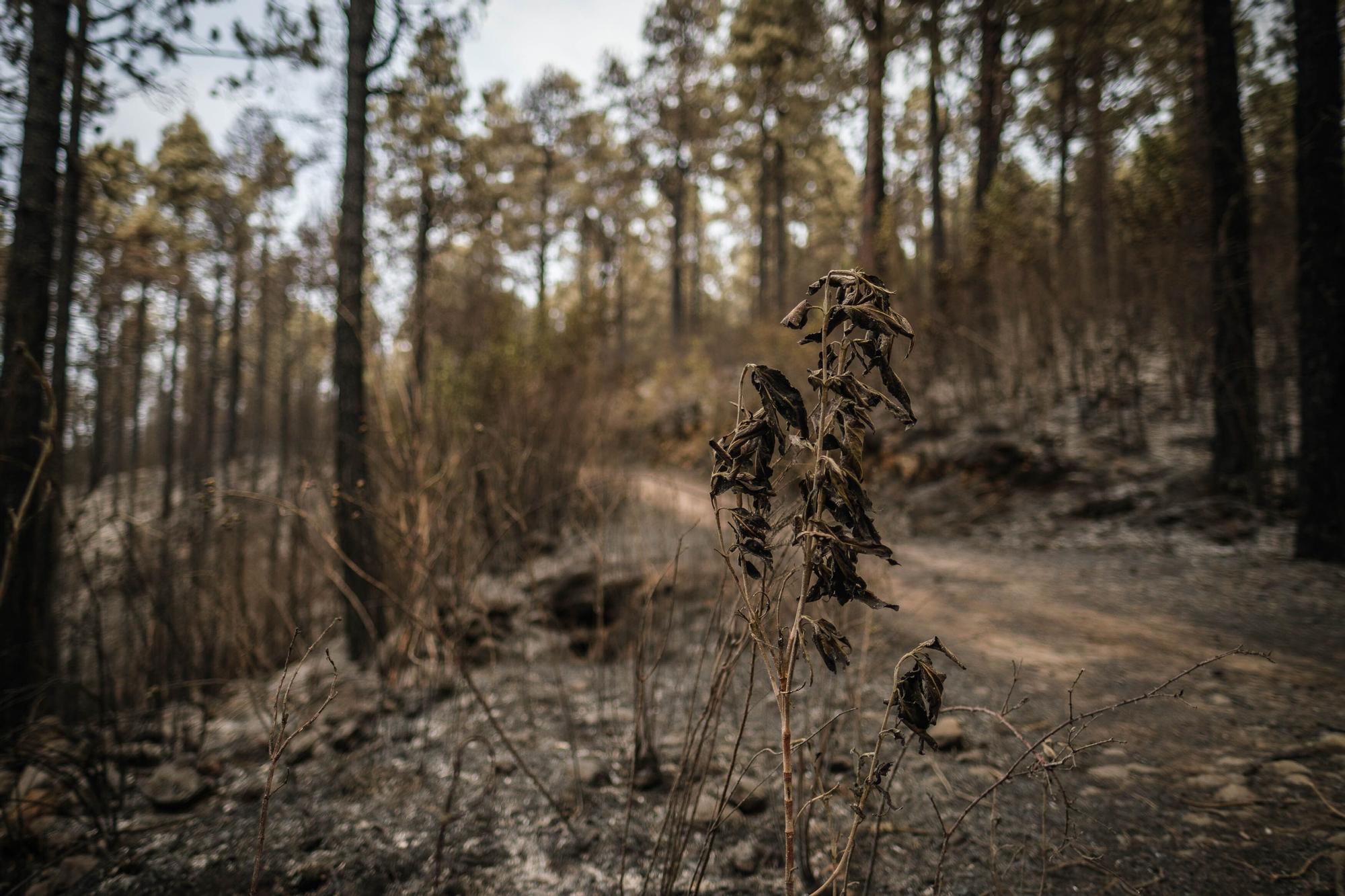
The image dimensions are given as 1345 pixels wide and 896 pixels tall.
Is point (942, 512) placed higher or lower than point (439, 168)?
lower

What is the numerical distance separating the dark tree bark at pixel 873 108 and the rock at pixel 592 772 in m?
6.98

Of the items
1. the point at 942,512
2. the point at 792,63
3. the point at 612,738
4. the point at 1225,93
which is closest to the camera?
the point at 612,738

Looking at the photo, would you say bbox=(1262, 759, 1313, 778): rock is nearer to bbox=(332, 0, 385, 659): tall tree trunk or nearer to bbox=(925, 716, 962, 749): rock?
bbox=(925, 716, 962, 749): rock

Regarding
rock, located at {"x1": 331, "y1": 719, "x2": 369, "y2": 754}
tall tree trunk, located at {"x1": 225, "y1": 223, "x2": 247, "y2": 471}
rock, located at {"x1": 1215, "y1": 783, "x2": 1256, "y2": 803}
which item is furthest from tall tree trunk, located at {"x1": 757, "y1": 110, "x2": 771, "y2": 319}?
rock, located at {"x1": 1215, "y1": 783, "x2": 1256, "y2": 803}

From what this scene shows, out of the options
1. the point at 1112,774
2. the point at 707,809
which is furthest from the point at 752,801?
the point at 1112,774

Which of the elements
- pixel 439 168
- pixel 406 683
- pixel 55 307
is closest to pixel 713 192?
pixel 439 168

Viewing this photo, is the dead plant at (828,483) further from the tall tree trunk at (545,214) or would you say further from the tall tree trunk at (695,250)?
the tall tree trunk at (695,250)

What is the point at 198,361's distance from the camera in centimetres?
1722

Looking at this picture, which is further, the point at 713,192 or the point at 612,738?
the point at 713,192

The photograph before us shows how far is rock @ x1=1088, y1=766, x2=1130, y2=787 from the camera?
1741 millimetres

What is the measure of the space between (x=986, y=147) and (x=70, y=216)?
1009 cm

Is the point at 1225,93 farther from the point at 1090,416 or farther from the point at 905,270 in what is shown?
the point at 905,270

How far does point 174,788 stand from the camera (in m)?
2.03

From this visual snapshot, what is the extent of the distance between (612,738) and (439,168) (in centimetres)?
979
